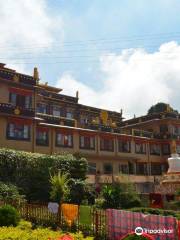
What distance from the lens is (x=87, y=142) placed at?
4909 cm

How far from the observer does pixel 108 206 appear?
26500mm

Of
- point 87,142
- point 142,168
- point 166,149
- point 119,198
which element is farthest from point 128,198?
point 166,149

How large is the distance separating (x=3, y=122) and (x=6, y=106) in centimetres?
169

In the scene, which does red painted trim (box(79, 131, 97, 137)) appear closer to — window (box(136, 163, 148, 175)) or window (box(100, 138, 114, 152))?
window (box(100, 138, 114, 152))

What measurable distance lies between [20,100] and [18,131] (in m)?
3.38

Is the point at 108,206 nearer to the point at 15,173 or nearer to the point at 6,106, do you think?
the point at 15,173

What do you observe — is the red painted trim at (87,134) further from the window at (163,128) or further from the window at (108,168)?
the window at (163,128)

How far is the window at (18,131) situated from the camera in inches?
1492

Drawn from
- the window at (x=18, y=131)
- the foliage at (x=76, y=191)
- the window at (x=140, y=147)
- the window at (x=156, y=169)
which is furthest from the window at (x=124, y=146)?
the foliage at (x=76, y=191)

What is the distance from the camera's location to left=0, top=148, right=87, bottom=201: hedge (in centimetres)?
2803

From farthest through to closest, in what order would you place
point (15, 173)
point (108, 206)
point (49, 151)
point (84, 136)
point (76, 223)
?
point (84, 136) → point (49, 151) → point (15, 173) → point (108, 206) → point (76, 223)

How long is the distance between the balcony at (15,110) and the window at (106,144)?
14654mm

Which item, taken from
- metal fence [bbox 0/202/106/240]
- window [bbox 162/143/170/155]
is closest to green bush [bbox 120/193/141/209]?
metal fence [bbox 0/202/106/240]

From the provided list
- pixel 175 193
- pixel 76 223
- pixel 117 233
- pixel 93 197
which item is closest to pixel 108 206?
pixel 93 197
